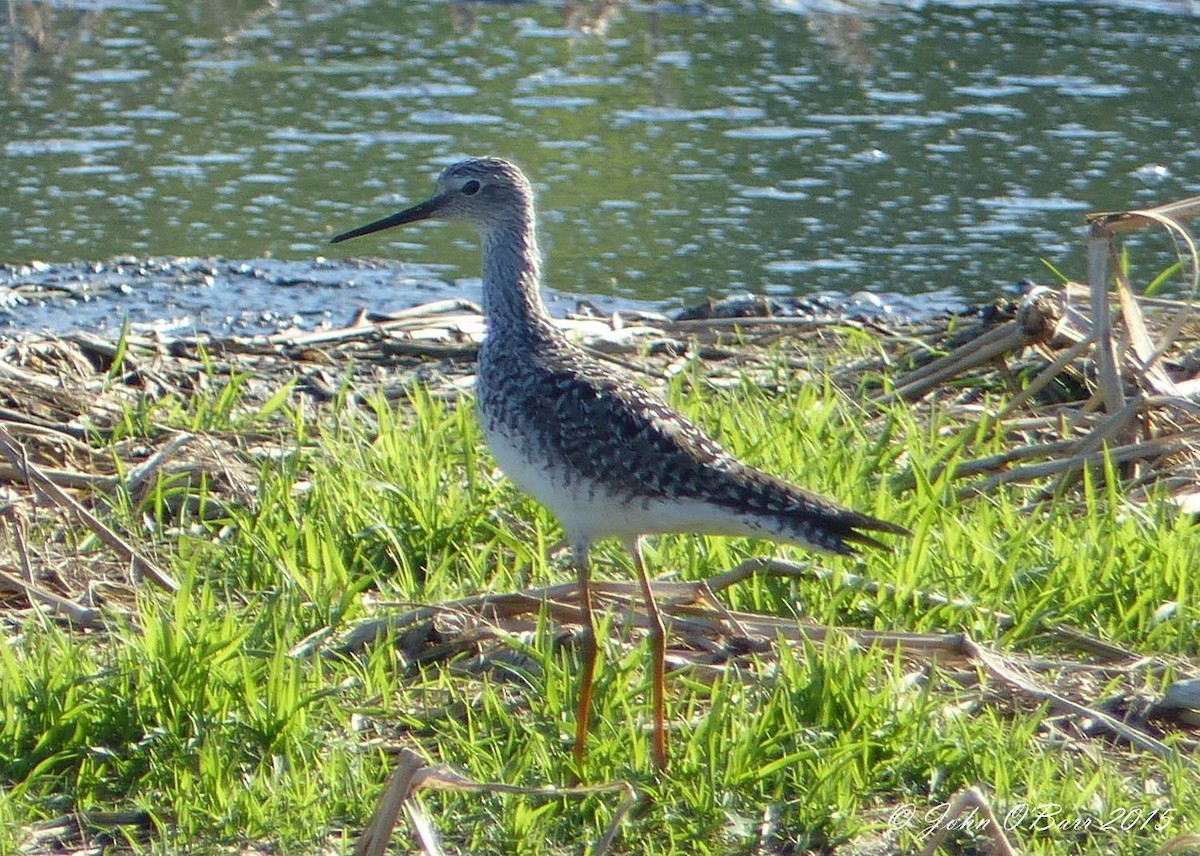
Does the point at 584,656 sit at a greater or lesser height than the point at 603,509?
lesser

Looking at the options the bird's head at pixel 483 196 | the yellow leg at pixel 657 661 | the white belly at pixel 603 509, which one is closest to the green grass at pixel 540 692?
the yellow leg at pixel 657 661

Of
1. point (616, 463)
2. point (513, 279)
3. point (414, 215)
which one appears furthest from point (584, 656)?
point (414, 215)

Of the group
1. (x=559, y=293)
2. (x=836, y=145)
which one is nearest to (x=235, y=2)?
(x=836, y=145)

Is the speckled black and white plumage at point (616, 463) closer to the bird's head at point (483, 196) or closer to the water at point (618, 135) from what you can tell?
the bird's head at point (483, 196)

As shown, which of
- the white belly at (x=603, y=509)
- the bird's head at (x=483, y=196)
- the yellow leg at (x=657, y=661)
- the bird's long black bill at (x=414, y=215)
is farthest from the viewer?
the bird's long black bill at (x=414, y=215)

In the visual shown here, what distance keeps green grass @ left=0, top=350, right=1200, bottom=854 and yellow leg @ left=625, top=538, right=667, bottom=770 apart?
48 mm

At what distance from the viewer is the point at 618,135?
34.2 ft

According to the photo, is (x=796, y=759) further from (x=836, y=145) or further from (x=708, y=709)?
(x=836, y=145)

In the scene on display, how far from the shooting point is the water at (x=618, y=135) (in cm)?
883

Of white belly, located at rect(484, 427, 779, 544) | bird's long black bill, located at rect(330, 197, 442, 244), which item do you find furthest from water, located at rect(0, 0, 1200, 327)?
white belly, located at rect(484, 427, 779, 544)

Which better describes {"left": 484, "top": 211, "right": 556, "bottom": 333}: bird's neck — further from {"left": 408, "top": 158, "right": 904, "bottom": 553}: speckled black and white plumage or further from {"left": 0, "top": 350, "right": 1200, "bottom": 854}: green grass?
{"left": 0, "top": 350, "right": 1200, "bottom": 854}: green grass

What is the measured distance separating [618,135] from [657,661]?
6.63 m

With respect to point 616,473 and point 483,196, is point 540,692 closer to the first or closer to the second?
point 616,473

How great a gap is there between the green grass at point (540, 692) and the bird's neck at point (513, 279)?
67 centimetres
